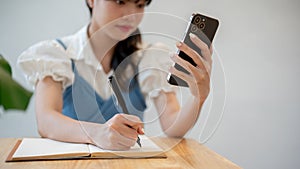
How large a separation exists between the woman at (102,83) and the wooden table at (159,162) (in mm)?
44

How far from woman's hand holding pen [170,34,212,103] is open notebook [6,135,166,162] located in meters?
0.13

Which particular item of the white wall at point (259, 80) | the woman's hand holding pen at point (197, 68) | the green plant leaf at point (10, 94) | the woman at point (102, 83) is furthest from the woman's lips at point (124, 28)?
the white wall at point (259, 80)

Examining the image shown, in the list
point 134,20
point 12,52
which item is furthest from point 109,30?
point 12,52

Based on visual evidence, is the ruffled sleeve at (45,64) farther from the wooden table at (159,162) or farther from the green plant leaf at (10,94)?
the green plant leaf at (10,94)

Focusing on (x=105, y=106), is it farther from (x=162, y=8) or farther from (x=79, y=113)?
(x=162, y=8)

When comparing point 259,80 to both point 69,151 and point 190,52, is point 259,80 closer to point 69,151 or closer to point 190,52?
point 190,52

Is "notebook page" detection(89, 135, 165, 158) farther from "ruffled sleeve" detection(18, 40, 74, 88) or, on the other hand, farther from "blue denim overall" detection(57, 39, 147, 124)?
"ruffled sleeve" detection(18, 40, 74, 88)

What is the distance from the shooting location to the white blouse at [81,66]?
0.65m

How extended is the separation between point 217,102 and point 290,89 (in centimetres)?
114

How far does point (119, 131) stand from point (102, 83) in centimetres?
18

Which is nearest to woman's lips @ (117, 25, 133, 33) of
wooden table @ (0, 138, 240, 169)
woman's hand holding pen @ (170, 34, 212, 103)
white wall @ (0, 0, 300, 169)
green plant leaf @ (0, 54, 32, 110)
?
woman's hand holding pen @ (170, 34, 212, 103)

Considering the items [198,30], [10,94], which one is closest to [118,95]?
[198,30]

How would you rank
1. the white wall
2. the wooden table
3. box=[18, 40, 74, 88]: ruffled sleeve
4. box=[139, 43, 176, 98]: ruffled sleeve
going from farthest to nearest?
the white wall, box=[18, 40, 74, 88]: ruffled sleeve, box=[139, 43, 176, 98]: ruffled sleeve, the wooden table

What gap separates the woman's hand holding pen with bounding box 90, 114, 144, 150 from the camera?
0.54m
